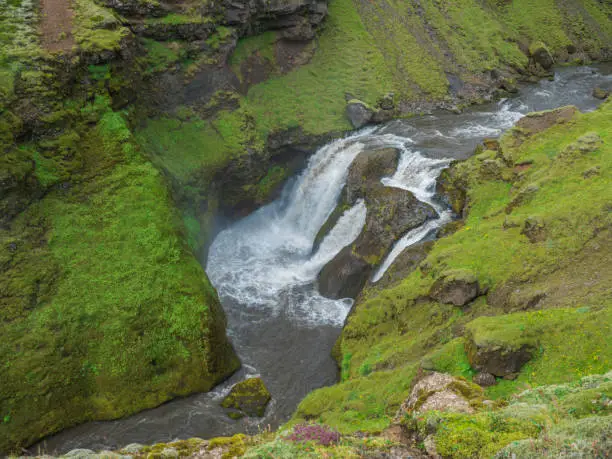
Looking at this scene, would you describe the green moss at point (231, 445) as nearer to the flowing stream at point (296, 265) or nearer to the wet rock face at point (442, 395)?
the wet rock face at point (442, 395)

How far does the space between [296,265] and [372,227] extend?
652 centimetres

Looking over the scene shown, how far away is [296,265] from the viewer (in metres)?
31.1

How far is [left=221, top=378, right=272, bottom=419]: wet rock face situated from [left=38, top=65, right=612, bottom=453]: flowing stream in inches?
13.3

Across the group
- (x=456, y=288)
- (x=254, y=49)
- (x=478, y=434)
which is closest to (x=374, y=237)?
(x=456, y=288)

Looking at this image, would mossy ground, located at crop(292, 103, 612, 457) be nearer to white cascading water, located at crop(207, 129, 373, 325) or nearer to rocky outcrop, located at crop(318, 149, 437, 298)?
rocky outcrop, located at crop(318, 149, 437, 298)

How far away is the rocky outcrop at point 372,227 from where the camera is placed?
2588 cm

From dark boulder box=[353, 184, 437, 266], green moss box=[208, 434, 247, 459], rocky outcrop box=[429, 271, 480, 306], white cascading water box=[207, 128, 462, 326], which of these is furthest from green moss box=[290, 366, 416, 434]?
dark boulder box=[353, 184, 437, 266]

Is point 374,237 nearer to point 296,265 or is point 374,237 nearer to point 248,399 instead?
point 296,265

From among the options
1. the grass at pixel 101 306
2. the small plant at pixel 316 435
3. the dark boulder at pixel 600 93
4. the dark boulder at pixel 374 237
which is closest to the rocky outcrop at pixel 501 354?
the small plant at pixel 316 435

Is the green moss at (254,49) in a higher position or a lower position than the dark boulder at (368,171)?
higher

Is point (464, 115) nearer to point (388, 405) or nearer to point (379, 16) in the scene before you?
point (379, 16)

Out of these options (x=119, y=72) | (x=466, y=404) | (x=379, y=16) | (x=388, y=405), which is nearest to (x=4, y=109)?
(x=119, y=72)

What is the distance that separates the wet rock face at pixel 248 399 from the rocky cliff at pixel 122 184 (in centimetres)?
140

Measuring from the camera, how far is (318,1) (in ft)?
144
